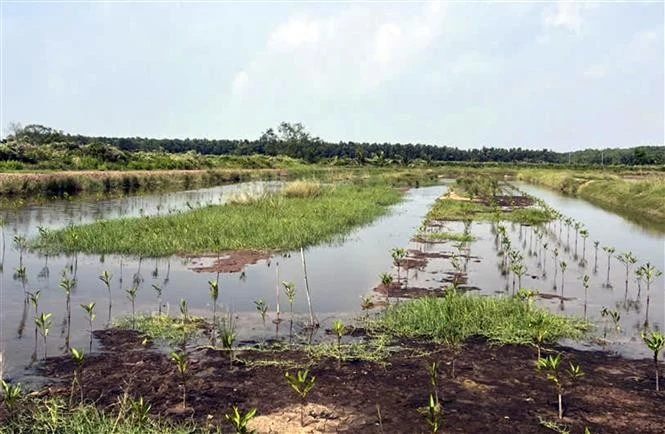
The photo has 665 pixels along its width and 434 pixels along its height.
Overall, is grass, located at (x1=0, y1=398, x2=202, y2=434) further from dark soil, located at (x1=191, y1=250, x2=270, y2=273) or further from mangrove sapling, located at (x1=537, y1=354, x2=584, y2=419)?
dark soil, located at (x1=191, y1=250, x2=270, y2=273)

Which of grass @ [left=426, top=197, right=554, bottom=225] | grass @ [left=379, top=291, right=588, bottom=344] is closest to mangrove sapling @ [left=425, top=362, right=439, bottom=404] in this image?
grass @ [left=379, top=291, right=588, bottom=344]

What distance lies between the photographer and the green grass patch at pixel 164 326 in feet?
23.2

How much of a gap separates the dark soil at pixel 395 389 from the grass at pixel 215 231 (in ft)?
22.6

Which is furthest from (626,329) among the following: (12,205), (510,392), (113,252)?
(12,205)

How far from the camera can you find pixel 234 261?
484 inches

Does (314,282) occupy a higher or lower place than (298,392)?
lower

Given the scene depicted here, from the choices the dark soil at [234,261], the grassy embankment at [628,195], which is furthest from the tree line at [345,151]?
the dark soil at [234,261]

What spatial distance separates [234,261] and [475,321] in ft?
20.8

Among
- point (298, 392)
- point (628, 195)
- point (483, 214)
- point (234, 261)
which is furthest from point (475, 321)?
point (628, 195)

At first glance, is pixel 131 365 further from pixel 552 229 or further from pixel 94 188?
pixel 94 188

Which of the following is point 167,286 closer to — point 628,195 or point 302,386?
point 302,386

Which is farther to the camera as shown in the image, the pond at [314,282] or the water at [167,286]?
the pond at [314,282]

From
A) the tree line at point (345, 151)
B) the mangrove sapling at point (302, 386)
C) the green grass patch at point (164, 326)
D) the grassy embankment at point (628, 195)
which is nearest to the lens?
the mangrove sapling at point (302, 386)

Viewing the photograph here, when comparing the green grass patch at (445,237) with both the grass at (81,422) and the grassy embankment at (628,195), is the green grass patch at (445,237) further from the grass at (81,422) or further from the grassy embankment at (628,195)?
the grass at (81,422)
